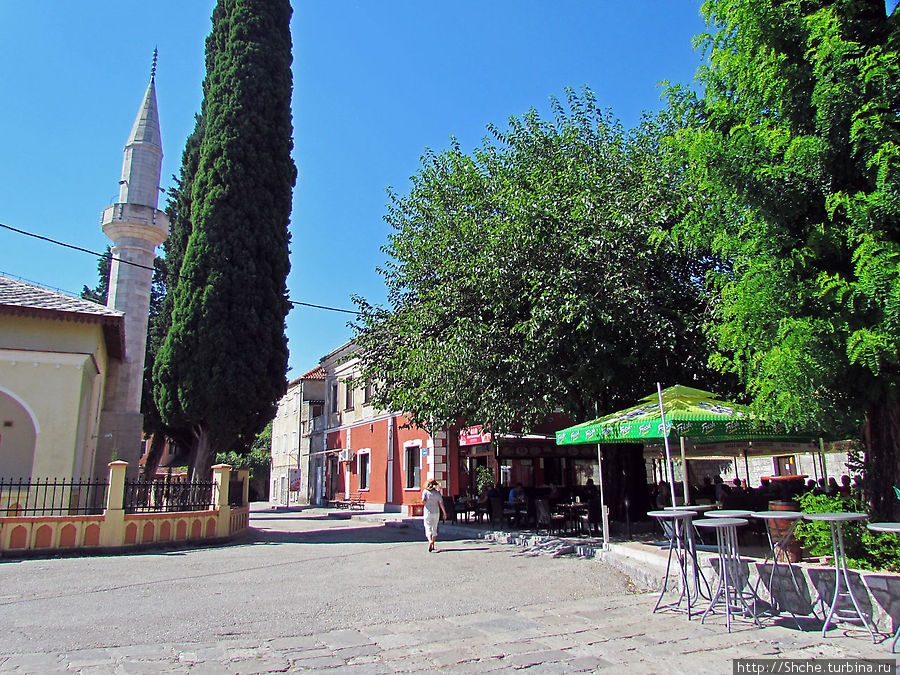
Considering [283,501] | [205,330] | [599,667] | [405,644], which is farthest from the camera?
[283,501]

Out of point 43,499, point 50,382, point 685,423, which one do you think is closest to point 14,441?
point 50,382

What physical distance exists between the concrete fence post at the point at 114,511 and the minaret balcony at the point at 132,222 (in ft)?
36.9

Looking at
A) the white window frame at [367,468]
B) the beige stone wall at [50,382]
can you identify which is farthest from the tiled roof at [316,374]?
the beige stone wall at [50,382]

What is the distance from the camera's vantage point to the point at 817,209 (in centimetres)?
650

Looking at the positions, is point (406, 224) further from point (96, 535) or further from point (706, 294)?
point (96, 535)

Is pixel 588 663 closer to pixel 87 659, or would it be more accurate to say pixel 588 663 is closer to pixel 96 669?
pixel 96 669

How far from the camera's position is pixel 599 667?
4934 millimetres

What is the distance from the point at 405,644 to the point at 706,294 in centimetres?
855

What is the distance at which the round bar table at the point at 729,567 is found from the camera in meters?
6.11

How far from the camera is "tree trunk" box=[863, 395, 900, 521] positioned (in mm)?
6305

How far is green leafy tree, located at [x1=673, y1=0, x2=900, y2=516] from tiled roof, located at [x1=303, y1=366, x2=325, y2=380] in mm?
31279

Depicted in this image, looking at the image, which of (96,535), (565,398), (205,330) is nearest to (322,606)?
(565,398)

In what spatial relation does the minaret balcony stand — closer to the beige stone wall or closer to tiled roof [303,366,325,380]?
the beige stone wall

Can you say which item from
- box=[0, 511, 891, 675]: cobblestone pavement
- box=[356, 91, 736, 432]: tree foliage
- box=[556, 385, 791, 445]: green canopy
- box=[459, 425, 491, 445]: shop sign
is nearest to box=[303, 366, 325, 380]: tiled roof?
box=[459, 425, 491, 445]: shop sign
